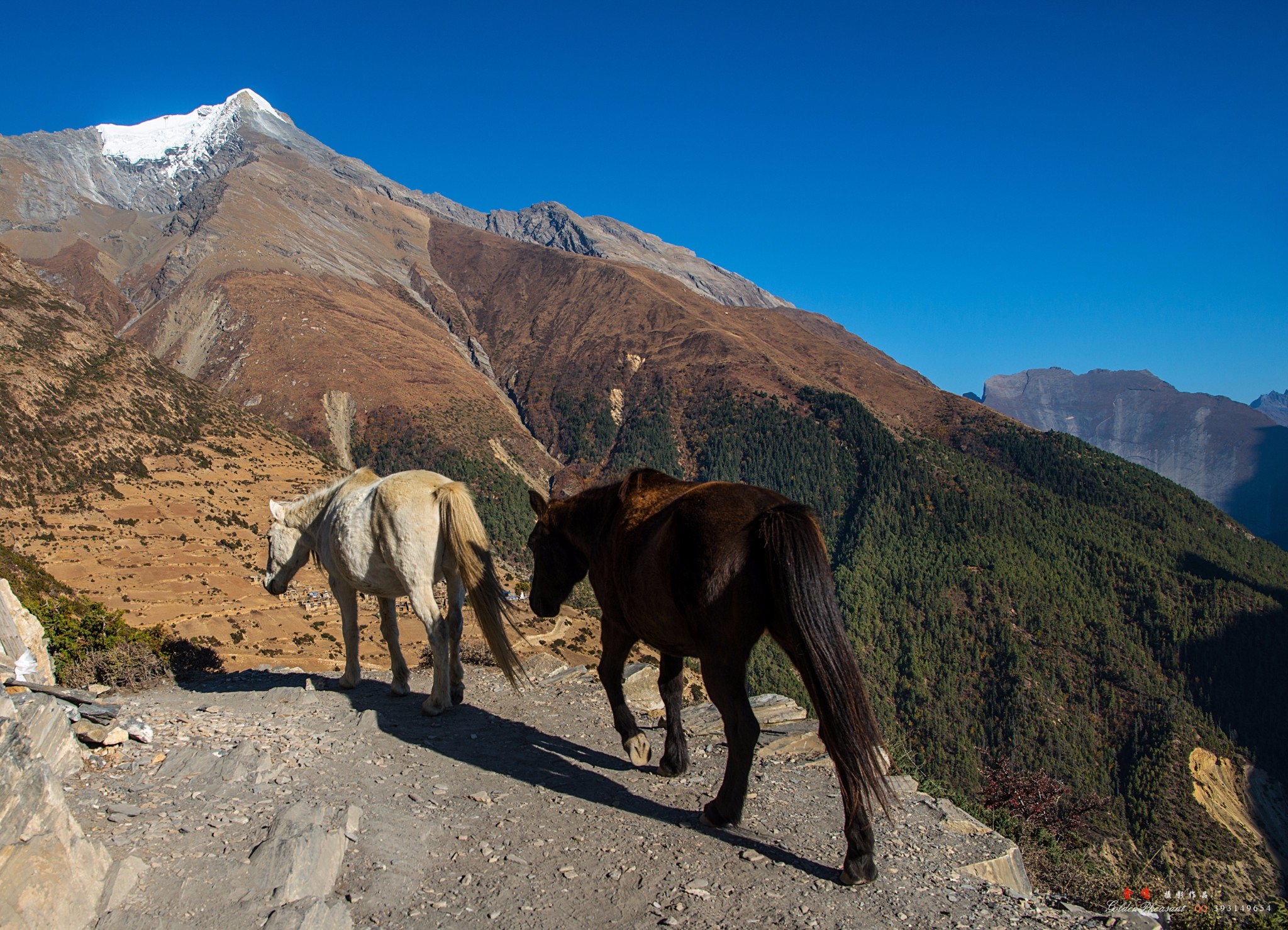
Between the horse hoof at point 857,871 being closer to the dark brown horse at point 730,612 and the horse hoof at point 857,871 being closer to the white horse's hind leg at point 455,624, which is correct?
the dark brown horse at point 730,612

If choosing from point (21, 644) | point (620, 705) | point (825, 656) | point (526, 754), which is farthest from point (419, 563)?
point (825, 656)

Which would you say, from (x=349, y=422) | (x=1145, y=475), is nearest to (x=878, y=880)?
(x=349, y=422)

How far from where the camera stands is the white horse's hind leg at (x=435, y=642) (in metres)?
7.77

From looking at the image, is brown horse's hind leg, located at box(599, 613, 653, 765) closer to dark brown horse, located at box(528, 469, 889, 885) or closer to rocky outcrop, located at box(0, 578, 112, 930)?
dark brown horse, located at box(528, 469, 889, 885)

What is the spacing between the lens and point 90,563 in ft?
87.6

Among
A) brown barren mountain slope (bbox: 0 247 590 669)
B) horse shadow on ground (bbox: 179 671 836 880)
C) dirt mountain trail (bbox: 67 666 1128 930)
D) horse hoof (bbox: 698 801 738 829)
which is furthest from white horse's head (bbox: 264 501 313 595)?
brown barren mountain slope (bbox: 0 247 590 669)

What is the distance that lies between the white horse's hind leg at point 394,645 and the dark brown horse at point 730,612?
3331 millimetres

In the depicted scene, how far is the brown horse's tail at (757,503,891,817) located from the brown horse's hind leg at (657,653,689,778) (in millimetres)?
2191

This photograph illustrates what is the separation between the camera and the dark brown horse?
4449mm

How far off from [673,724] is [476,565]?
102 inches

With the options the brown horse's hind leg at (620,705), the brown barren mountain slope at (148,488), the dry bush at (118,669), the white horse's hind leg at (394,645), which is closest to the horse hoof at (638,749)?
the brown horse's hind leg at (620,705)

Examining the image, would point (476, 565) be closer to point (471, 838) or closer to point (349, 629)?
point (349, 629)

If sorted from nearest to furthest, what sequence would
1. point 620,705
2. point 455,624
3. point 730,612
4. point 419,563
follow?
1. point 730,612
2. point 620,705
3. point 419,563
4. point 455,624

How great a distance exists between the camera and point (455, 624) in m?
8.28
